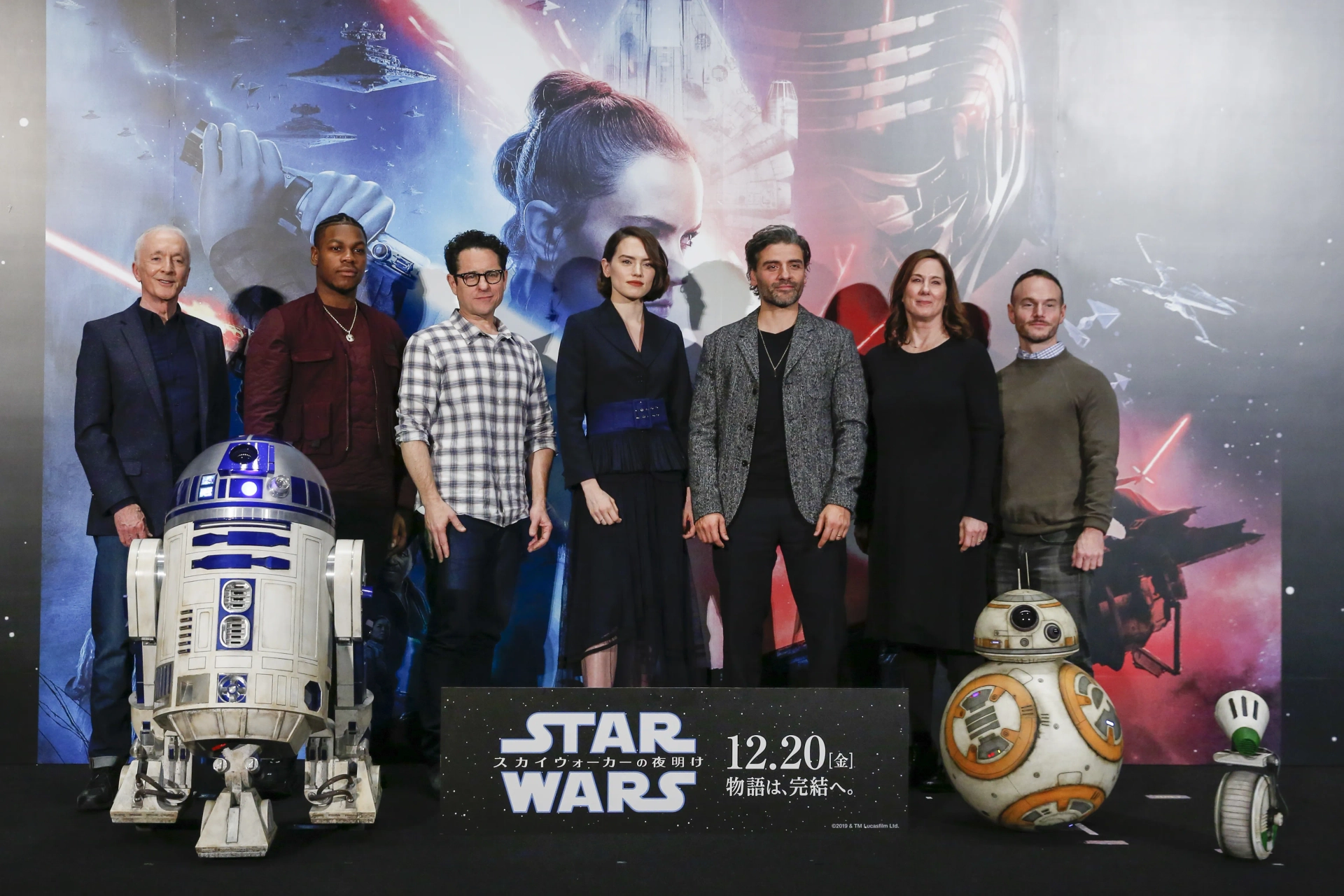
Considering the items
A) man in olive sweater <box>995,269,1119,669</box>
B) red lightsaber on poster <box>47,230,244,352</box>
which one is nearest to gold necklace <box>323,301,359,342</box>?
red lightsaber on poster <box>47,230,244,352</box>

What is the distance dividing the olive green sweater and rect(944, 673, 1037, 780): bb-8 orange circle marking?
3.11ft

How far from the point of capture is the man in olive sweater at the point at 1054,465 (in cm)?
380

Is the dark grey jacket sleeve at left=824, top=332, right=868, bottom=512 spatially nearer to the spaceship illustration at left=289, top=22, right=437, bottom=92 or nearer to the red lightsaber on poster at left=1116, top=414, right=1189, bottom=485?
the red lightsaber on poster at left=1116, top=414, right=1189, bottom=485

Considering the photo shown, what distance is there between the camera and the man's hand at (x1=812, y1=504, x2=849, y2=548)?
140 inches

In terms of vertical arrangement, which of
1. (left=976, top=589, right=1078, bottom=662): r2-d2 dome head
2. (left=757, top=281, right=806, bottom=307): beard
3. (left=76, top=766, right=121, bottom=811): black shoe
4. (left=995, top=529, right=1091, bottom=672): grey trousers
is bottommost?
(left=76, top=766, right=121, bottom=811): black shoe

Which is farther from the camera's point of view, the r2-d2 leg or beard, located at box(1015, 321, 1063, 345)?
beard, located at box(1015, 321, 1063, 345)

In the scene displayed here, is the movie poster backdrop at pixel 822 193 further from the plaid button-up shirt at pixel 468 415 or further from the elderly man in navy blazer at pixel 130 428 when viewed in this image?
the plaid button-up shirt at pixel 468 415

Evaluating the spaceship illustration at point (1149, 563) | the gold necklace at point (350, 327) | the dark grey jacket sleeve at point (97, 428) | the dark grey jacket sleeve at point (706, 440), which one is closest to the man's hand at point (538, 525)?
the dark grey jacket sleeve at point (706, 440)

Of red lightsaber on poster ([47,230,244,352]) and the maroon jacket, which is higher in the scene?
red lightsaber on poster ([47,230,244,352])

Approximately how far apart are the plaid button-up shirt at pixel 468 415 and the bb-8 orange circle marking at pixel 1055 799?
5.67 ft

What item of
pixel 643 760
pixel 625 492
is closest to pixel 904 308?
pixel 625 492

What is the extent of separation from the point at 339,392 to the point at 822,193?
6.57 feet

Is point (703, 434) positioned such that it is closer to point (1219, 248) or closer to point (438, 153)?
point (438, 153)

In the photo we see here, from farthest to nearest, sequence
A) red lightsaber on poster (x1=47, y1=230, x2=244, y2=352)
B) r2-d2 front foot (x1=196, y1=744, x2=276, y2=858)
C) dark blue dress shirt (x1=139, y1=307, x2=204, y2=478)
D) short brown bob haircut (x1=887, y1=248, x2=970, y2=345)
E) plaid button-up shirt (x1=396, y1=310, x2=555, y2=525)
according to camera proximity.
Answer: red lightsaber on poster (x1=47, y1=230, x2=244, y2=352) → short brown bob haircut (x1=887, y1=248, x2=970, y2=345) → dark blue dress shirt (x1=139, y1=307, x2=204, y2=478) → plaid button-up shirt (x1=396, y1=310, x2=555, y2=525) → r2-d2 front foot (x1=196, y1=744, x2=276, y2=858)
